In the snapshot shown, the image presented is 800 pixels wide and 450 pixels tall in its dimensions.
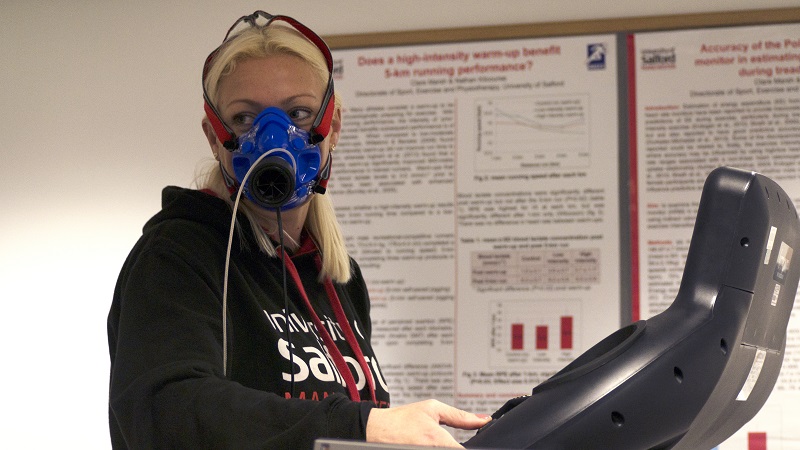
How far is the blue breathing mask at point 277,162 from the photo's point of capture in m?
1.01

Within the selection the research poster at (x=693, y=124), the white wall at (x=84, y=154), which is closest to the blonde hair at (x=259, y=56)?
the research poster at (x=693, y=124)

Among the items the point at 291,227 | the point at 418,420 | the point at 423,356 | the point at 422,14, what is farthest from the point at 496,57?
the point at 418,420

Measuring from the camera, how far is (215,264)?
1010mm

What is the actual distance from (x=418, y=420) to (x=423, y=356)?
183 centimetres

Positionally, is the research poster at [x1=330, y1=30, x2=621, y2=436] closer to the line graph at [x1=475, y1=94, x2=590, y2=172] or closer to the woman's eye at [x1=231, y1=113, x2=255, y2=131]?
the line graph at [x1=475, y1=94, x2=590, y2=172]

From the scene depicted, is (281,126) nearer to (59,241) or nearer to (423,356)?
(423,356)

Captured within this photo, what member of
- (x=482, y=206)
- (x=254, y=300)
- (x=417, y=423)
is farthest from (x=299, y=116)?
(x=482, y=206)

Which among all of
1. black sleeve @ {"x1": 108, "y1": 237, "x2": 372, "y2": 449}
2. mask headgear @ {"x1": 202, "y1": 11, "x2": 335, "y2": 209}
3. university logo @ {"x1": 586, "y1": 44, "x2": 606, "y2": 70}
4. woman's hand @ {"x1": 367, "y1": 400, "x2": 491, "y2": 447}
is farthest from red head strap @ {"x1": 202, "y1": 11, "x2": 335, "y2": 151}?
university logo @ {"x1": 586, "y1": 44, "x2": 606, "y2": 70}

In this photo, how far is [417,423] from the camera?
0.64 meters

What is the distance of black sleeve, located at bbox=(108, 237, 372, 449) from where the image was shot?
70 cm

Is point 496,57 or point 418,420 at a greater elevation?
point 496,57

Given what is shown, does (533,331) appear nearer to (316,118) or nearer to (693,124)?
(693,124)

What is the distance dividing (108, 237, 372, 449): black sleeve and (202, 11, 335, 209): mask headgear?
5.3 inches

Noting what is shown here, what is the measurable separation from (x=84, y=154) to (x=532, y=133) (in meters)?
1.43
